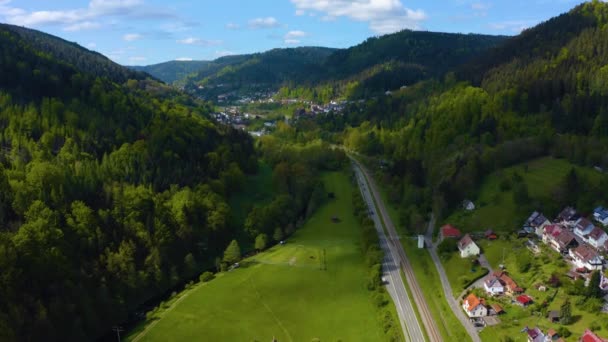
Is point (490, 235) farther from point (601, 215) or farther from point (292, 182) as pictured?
point (292, 182)

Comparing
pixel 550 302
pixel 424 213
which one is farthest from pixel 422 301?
pixel 424 213

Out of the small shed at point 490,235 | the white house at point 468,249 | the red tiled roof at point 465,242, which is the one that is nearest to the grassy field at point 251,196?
the red tiled roof at point 465,242

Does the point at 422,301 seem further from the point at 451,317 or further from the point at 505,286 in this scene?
the point at 505,286

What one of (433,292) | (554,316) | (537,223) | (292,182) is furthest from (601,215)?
(292,182)

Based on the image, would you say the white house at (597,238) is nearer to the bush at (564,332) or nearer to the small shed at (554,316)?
the small shed at (554,316)

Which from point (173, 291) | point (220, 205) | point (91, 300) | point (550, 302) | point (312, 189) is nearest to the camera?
point (550, 302)

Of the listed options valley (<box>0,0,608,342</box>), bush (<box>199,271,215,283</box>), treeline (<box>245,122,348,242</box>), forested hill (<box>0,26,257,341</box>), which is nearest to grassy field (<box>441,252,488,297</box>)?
valley (<box>0,0,608,342</box>)
